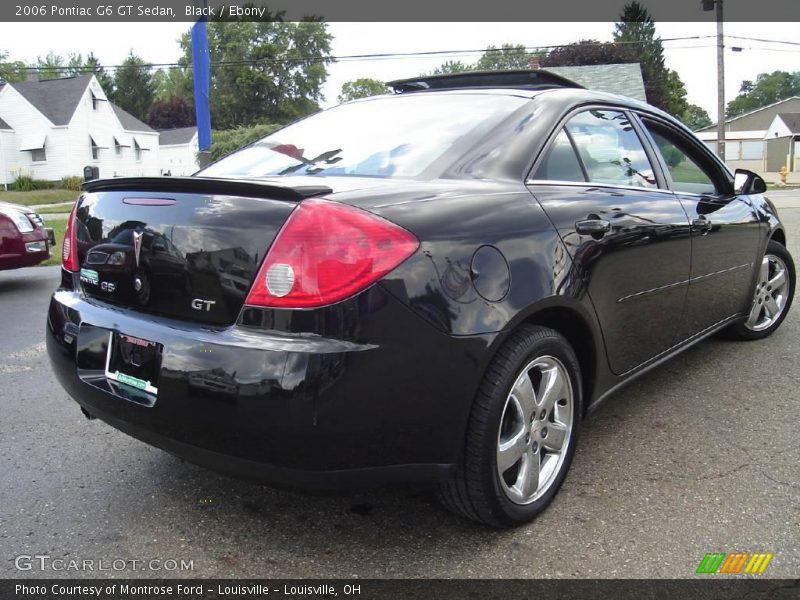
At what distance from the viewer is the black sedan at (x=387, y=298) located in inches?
71.4

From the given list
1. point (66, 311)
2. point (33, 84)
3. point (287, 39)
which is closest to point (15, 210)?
point (66, 311)

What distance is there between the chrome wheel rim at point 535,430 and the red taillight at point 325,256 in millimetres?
673

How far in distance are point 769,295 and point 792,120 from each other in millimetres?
64592

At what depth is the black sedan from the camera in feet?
5.95

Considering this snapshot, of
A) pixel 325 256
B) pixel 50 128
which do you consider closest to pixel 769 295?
pixel 325 256

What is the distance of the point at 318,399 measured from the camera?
177 centimetres

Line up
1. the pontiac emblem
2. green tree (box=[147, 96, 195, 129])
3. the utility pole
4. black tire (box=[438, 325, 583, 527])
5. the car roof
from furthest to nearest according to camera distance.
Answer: green tree (box=[147, 96, 195, 129]), the utility pole, the car roof, the pontiac emblem, black tire (box=[438, 325, 583, 527])

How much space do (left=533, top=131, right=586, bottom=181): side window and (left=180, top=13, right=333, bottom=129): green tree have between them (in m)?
63.7

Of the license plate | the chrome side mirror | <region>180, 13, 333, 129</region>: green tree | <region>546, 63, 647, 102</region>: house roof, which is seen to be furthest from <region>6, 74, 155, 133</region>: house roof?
the license plate

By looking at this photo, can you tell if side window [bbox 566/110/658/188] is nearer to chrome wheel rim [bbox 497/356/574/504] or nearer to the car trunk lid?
chrome wheel rim [bbox 497/356/574/504]

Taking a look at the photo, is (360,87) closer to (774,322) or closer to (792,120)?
(792,120)

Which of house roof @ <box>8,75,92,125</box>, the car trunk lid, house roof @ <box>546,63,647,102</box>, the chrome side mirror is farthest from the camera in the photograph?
house roof @ <box>8,75,92,125</box>

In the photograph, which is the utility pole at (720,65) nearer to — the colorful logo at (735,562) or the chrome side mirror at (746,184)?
the chrome side mirror at (746,184)

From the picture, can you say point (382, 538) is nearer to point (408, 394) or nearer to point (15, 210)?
point (408, 394)
